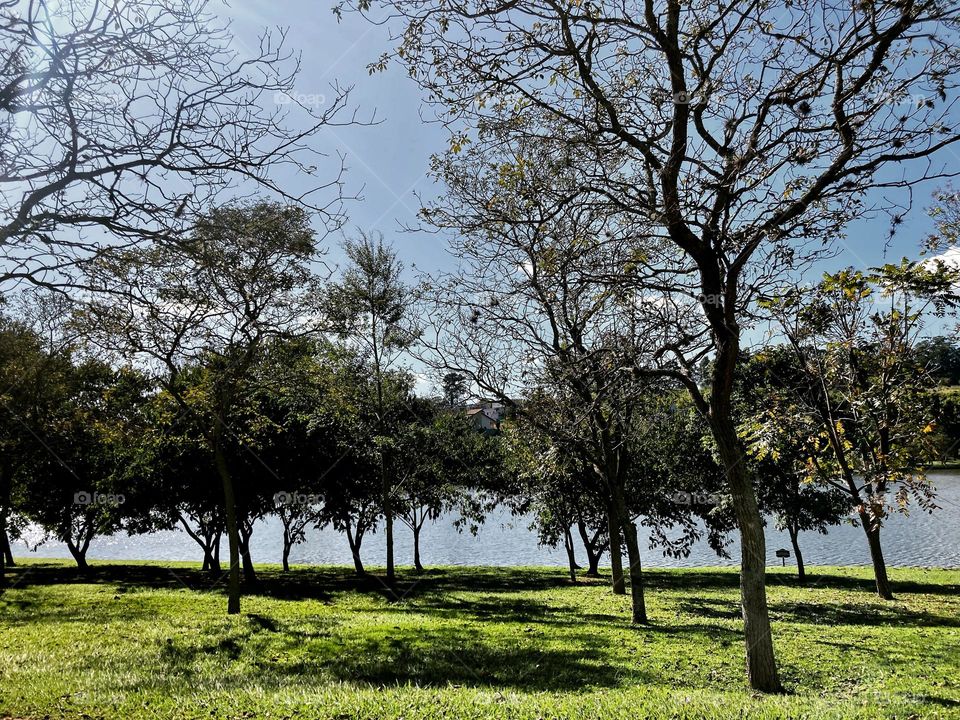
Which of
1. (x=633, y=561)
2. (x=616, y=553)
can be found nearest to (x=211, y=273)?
(x=633, y=561)

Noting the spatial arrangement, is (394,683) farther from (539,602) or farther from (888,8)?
(539,602)

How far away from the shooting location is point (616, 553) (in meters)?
19.4

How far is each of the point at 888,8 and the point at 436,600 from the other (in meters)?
19.5

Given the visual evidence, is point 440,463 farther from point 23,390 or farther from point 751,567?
point 751,567

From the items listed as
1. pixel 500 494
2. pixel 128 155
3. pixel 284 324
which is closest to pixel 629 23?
pixel 128 155

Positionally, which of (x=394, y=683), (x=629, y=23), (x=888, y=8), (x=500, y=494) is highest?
(x=629, y=23)

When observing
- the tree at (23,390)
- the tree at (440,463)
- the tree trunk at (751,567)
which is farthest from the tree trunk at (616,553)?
the tree at (23,390)

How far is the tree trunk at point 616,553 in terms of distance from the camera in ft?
59.9

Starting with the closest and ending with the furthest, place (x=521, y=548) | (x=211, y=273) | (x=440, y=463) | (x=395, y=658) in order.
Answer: (x=211, y=273) < (x=395, y=658) < (x=440, y=463) < (x=521, y=548)

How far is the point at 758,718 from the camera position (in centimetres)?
694

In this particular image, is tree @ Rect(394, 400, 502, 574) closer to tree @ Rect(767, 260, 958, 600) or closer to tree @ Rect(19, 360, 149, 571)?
tree @ Rect(19, 360, 149, 571)

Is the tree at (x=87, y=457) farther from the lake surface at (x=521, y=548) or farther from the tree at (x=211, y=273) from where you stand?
the lake surface at (x=521, y=548)

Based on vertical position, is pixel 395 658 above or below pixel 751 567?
below

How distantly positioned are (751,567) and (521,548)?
3988 centimetres
